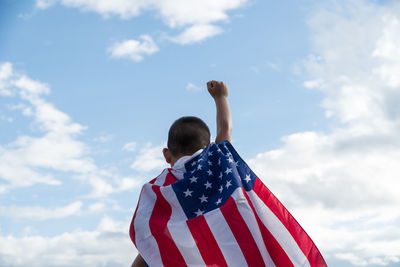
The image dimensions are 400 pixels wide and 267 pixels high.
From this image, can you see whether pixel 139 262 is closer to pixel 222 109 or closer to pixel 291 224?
pixel 291 224

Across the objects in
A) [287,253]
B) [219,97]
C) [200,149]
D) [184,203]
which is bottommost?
[287,253]

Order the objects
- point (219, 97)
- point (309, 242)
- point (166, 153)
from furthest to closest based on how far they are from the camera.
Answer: point (219, 97) → point (166, 153) → point (309, 242)

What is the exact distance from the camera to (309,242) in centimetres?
590

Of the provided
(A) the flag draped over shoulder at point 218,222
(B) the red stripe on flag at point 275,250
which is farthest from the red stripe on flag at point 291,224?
(B) the red stripe on flag at point 275,250

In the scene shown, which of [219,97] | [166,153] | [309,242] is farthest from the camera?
[219,97]

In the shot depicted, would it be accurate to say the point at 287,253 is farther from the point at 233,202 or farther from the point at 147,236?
the point at 147,236

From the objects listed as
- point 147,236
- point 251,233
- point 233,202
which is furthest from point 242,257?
point 147,236

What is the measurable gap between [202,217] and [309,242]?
1.35 m

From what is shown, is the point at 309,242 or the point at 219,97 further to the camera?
the point at 219,97

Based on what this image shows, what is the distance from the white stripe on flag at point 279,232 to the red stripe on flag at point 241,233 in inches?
10.4

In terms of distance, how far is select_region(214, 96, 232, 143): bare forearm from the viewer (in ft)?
20.7

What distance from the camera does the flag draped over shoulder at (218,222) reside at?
561 cm

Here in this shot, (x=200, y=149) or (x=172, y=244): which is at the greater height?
(x=200, y=149)

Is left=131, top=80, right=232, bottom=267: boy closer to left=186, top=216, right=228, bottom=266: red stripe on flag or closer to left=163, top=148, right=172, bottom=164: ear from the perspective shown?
left=163, top=148, right=172, bottom=164: ear
